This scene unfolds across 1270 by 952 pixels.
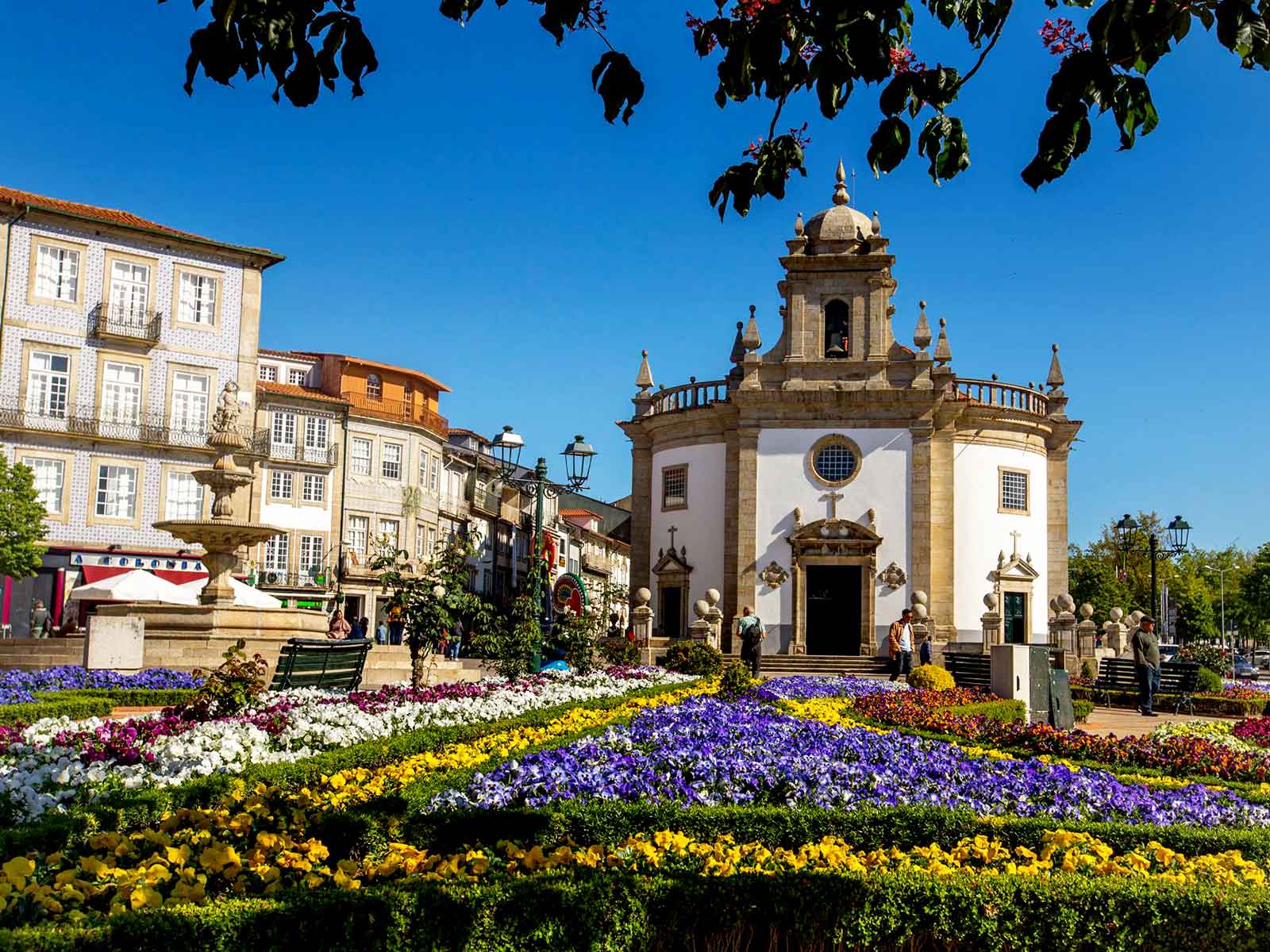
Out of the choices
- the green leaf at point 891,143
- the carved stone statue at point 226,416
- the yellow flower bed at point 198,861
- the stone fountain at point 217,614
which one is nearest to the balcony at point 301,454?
the carved stone statue at point 226,416

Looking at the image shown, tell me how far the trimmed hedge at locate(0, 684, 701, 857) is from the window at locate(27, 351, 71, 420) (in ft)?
104

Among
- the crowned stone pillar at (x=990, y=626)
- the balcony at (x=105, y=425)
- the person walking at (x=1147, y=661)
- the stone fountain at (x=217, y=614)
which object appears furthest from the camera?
the balcony at (x=105, y=425)

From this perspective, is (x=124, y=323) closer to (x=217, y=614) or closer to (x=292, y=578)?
(x=292, y=578)

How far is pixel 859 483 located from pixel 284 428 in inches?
936

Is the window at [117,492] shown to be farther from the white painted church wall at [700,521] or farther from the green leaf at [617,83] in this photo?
Result: the green leaf at [617,83]

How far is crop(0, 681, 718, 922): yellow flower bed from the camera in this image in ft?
16.0

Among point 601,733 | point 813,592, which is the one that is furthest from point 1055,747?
point 813,592

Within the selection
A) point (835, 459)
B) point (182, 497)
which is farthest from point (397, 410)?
point (835, 459)

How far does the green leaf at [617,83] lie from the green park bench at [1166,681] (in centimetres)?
2118

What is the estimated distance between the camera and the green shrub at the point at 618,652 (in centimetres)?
2509

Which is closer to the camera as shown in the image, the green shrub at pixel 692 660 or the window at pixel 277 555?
the green shrub at pixel 692 660

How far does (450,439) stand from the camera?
218ft

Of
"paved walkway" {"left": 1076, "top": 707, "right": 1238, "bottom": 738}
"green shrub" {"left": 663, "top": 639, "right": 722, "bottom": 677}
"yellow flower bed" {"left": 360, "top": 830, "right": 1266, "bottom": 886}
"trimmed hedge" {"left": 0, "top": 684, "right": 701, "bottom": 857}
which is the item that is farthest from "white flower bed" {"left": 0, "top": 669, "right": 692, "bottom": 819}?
"green shrub" {"left": 663, "top": 639, "right": 722, "bottom": 677}

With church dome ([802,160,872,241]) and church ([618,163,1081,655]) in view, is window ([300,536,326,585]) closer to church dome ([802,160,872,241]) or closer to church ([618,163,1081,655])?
church ([618,163,1081,655])
